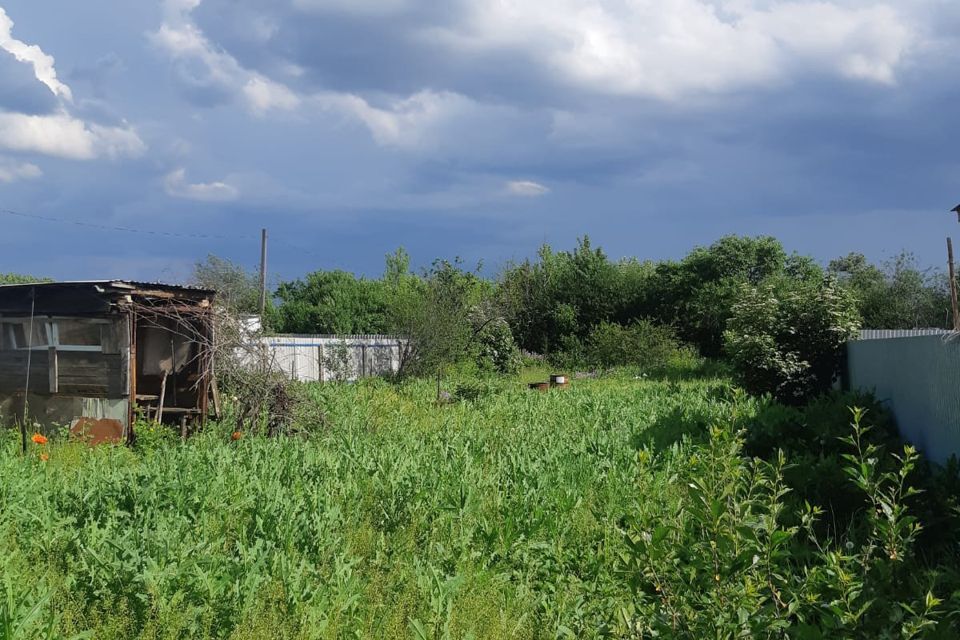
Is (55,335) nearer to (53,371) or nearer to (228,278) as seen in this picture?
(53,371)

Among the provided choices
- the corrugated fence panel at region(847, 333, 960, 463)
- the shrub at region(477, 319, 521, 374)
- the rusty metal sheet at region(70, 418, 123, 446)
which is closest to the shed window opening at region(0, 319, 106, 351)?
the rusty metal sheet at region(70, 418, 123, 446)

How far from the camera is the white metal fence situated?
21828 millimetres

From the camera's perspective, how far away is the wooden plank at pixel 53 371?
10602 millimetres

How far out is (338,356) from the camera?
22.4 m

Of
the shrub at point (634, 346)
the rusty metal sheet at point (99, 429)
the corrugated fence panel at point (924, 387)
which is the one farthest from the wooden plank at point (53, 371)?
the shrub at point (634, 346)

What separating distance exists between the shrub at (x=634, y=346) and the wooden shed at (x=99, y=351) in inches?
708

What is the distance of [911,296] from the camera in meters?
40.4

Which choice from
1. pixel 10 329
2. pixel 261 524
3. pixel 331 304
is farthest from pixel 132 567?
pixel 331 304

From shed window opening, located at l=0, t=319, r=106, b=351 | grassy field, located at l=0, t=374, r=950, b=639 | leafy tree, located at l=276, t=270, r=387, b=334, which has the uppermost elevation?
leafy tree, located at l=276, t=270, r=387, b=334

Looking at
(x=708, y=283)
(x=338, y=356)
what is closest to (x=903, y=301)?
(x=708, y=283)

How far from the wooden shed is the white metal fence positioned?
915cm

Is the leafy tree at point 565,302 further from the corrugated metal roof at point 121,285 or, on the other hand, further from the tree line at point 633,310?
the corrugated metal roof at point 121,285

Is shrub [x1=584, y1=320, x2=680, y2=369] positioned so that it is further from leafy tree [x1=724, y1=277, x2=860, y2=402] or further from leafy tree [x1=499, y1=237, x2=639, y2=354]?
leafy tree [x1=724, y1=277, x2=860, y2=402]

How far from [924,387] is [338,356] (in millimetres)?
17017
